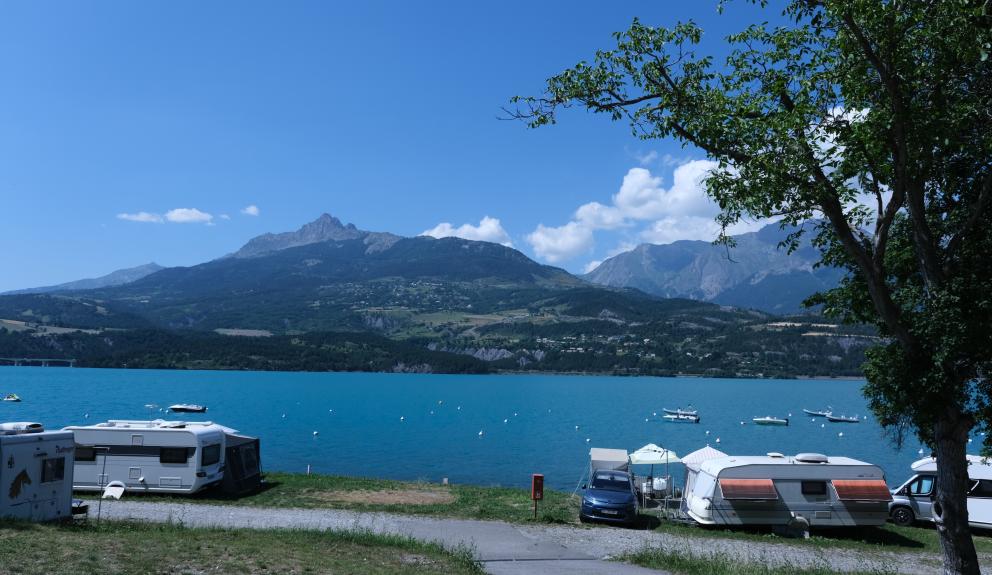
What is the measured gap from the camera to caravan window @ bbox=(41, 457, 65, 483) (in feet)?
52.3

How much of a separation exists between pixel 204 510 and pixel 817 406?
133243 mm

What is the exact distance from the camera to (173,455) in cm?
2322

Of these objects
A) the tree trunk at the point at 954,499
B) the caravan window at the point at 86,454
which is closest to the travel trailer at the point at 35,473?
the caravan window at the point at 86,454

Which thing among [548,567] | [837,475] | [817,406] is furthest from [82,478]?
[817,406]

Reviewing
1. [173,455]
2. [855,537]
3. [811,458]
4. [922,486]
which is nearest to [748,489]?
[811,458]

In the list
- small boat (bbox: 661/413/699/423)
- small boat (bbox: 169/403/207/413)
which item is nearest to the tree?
small boat (bbox: 661/413/699/423)

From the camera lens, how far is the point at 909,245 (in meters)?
12.3

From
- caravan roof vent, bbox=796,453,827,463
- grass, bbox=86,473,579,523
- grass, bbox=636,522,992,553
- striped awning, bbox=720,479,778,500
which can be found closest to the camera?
grass, bbox=636,522,992,553

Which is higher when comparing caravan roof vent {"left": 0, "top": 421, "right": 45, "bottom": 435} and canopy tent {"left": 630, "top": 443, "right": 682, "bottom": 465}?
caravan roof vent {"left": 0, "top": 421, "right": 45, "bottom": 435}

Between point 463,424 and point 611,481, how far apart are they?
60723 millimetres

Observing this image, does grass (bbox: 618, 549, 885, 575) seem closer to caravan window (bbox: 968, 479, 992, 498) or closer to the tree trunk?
the tree trunk

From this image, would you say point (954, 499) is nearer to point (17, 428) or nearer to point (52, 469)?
point (52, 469)

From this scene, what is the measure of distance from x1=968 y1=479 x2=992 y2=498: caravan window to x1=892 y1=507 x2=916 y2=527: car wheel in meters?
2.12

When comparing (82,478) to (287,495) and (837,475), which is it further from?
(837,475)
